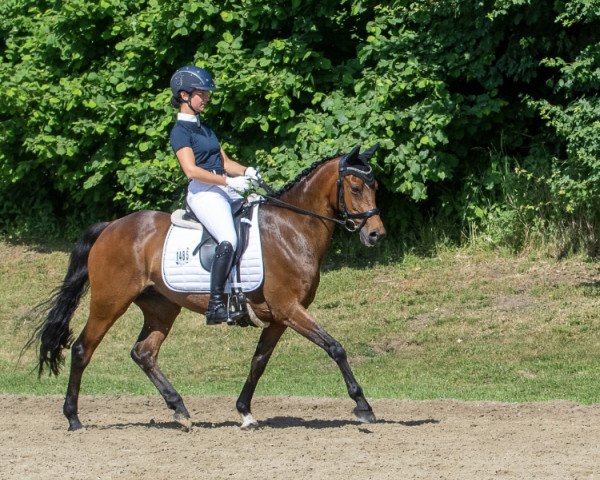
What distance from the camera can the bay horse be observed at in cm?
970

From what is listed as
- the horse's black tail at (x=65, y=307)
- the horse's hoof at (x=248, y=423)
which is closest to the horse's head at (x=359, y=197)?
the horse's hoof at (x=248, y=423)

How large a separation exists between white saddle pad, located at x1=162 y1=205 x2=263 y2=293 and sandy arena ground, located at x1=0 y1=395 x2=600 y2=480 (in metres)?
1.19

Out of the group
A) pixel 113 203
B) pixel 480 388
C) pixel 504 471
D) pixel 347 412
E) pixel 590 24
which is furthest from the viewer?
pixel 113 203

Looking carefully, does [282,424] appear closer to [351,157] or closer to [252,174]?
[252,174]

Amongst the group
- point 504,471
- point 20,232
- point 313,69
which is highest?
point 313,69

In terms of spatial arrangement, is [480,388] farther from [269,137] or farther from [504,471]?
[269,137]

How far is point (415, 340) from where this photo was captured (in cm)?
1471

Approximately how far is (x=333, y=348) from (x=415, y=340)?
17.5 feet

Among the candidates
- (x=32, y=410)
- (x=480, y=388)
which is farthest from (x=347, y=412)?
(x=32, y=410)

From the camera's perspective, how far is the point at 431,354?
14.2 m

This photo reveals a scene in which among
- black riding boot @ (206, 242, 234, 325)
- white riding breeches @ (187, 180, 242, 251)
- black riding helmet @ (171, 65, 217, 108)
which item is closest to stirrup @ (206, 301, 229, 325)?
black riding boot @ (206, 242, 234, 325)

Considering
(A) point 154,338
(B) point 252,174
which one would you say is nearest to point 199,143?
(B) point 252,174

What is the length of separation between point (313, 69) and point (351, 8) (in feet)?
3.22

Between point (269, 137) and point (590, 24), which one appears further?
point (269, 137)
